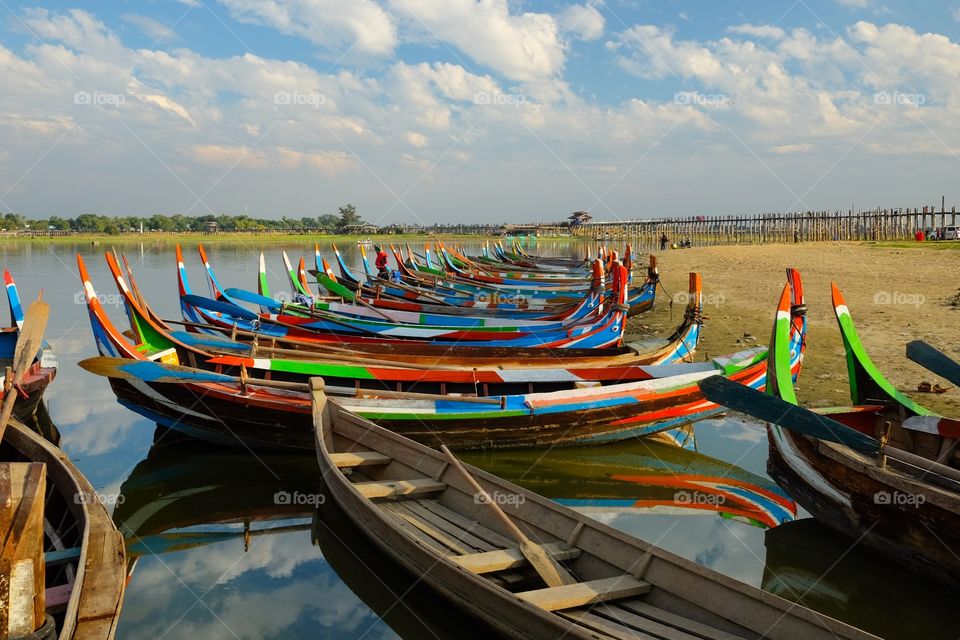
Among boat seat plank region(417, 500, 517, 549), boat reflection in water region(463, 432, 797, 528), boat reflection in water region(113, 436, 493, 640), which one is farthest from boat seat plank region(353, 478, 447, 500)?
boat reflection in water region(463, 432, 797, 528)

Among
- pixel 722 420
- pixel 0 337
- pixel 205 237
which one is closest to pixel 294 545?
pixel 722 420

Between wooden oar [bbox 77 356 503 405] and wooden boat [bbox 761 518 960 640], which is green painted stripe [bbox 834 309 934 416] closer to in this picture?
wooden boat [bbox 761 518 960 640]

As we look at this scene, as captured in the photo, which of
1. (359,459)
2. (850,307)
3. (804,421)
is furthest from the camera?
(850,307)

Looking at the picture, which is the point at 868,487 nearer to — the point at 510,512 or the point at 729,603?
the point at 729,603

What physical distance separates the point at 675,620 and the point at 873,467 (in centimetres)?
228

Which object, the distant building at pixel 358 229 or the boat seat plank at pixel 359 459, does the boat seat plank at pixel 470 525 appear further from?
the distant building at pixel 358 229

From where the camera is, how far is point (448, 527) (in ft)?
18.7

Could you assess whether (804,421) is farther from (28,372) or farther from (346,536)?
(28,372)

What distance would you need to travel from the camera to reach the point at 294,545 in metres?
6.58

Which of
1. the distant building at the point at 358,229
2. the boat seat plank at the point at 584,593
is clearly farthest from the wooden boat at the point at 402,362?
the distant building at the point at 358,229

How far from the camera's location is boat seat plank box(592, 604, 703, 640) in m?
4.01

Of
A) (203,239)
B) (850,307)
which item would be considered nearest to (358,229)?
(203,239)

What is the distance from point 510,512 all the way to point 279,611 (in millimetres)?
1946

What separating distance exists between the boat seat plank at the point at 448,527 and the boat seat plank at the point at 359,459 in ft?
2.34
